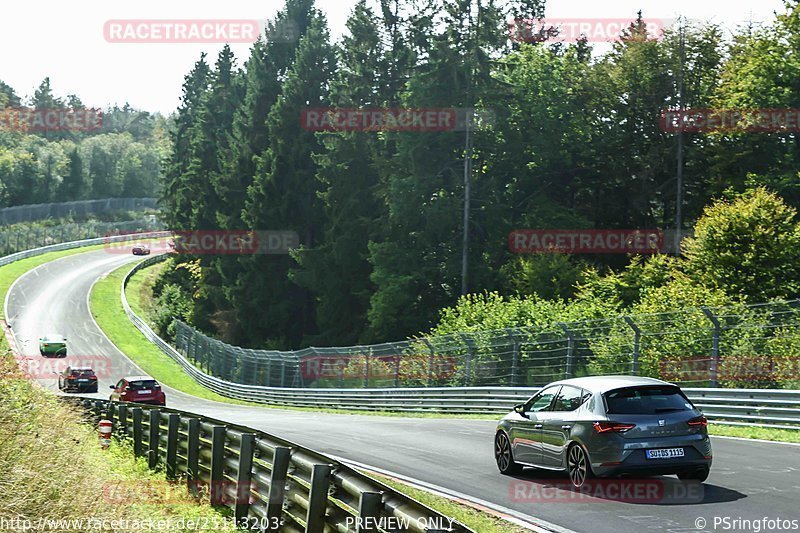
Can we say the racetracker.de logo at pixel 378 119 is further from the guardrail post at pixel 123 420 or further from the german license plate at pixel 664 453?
the german license plate at pixel 664 453

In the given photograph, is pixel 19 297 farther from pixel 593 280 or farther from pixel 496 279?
pixel 593 280

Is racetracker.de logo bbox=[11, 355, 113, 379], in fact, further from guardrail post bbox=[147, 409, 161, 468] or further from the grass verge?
the grass verge

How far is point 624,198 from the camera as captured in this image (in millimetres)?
60969

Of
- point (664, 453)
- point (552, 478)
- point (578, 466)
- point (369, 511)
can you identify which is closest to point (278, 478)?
point (369, 511)

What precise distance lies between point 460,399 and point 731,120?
26905 mm

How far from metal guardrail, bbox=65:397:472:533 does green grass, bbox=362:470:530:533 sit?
6.55 ft

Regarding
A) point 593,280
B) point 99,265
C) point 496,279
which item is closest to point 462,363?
point 593,280

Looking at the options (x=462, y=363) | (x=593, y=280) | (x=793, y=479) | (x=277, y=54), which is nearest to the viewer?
(x=793, y=479)

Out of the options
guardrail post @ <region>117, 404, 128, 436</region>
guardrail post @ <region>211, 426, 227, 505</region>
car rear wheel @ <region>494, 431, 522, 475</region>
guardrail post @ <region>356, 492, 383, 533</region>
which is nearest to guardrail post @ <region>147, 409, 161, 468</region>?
guardrail post @ <region>117, 404, 128, 436</region>

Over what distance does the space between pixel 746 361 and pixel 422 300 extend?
36.2 meters

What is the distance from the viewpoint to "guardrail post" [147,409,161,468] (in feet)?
58.8

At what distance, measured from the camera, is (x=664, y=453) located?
1297 centimetres

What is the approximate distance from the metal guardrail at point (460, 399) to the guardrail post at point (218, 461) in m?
12.2

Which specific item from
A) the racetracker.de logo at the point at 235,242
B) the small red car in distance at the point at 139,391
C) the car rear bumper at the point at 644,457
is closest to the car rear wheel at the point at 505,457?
the car rear bumper at the point at 644,457
